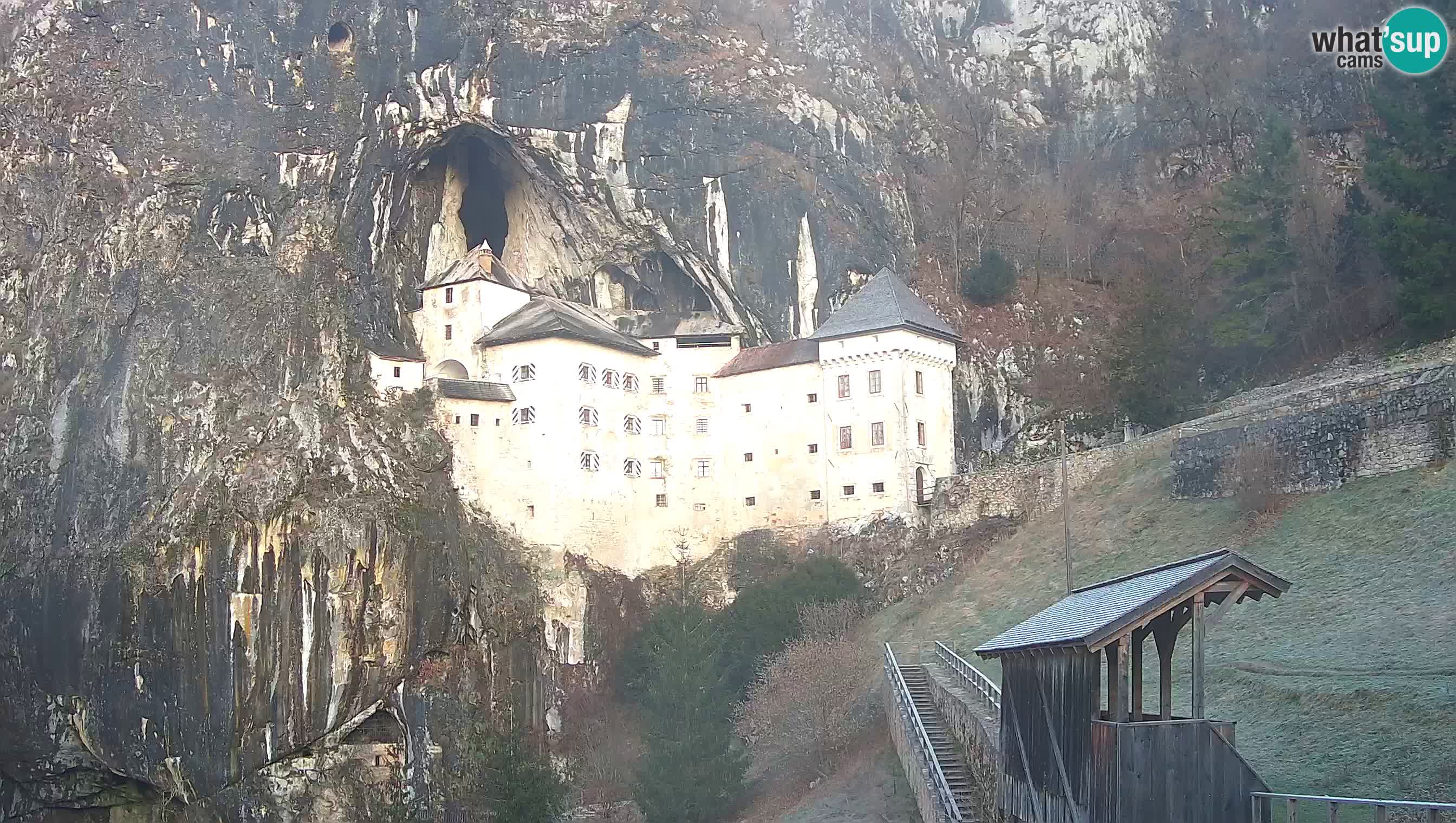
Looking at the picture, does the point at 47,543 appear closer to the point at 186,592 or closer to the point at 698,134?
the point at 186,592

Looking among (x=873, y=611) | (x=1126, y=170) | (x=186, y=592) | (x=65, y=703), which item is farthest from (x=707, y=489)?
(x=1126, y=170)

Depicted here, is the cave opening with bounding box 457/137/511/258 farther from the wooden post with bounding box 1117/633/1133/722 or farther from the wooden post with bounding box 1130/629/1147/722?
the wooden post with bounding box 1117/633/1133/722

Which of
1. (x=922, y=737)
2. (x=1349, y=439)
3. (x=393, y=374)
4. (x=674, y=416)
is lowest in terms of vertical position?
(x=922, y=737)

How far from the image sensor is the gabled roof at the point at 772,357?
57625 millimetres

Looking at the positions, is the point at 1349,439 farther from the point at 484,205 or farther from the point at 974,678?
the point at 484,205

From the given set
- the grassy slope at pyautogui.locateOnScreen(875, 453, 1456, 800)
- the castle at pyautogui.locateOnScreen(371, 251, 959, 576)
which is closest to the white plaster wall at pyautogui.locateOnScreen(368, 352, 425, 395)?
the castle at pyautogui.locateOnScreen(371, 251, 959, 576)

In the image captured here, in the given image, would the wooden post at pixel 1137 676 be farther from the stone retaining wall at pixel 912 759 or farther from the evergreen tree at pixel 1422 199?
the evergreen tree at pixel 1422 199

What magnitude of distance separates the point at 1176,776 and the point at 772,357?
1548 inches

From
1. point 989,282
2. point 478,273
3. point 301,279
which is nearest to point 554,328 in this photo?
point 478,273

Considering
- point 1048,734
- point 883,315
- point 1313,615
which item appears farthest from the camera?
point 883,315

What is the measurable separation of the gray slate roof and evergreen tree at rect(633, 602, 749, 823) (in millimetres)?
10517

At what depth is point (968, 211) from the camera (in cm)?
7000

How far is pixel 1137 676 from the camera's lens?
847 inches

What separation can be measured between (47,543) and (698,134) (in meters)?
27.8
